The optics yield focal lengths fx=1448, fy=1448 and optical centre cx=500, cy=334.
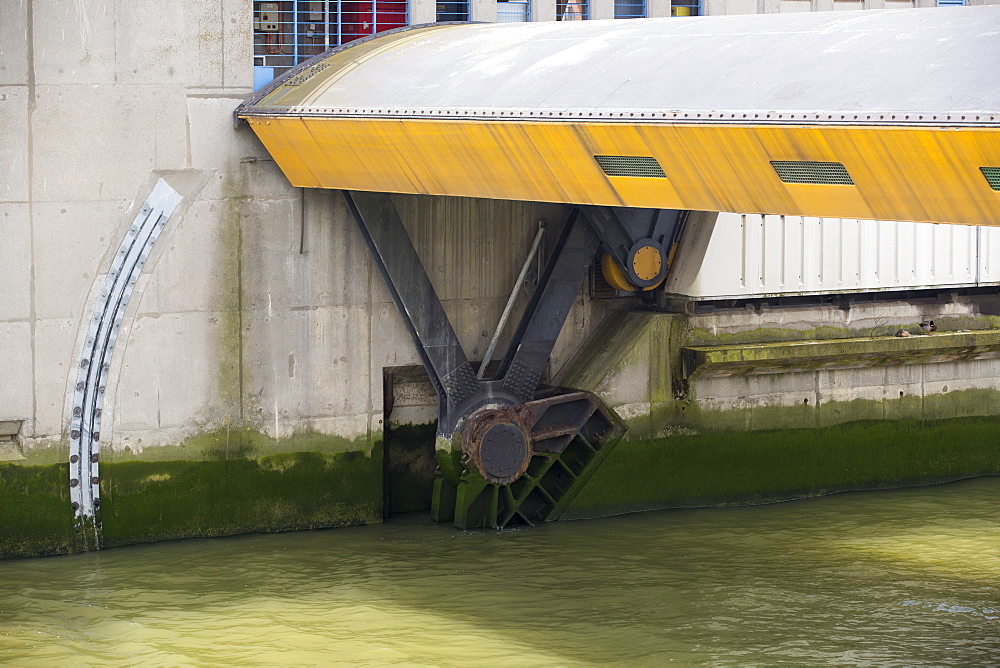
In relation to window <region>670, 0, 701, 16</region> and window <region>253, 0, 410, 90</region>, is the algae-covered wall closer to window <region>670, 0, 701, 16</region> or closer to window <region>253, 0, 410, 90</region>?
window <region>670, 0, 701, 16</region>

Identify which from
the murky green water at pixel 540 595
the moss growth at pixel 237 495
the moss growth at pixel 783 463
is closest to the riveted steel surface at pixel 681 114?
the moss growth at pixel 237 495

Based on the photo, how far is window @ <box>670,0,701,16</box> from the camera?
1509cm

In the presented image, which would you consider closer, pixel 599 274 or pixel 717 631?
pixel 717 631

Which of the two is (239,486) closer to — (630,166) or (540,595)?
(540,595)

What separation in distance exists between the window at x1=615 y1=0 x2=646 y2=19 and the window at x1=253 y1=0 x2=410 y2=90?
2.32 meters

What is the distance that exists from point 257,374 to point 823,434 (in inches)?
237

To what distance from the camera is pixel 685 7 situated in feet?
49.8

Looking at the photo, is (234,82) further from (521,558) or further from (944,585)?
(944,585)

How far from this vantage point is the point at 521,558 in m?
12.7

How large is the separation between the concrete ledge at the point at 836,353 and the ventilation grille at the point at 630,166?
534cm

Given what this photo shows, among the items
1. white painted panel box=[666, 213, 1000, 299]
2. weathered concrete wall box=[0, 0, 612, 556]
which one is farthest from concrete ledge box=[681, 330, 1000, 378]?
weathered concrete wall box=[0, 0, 612, 556]

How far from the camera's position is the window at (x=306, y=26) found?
13383 mm

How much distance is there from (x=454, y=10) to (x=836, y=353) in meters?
5.14

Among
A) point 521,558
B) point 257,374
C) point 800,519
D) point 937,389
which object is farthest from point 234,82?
point 937,389
